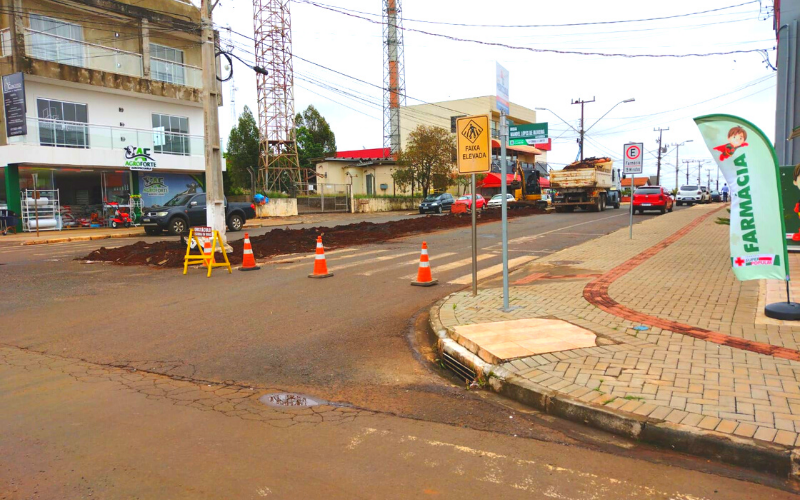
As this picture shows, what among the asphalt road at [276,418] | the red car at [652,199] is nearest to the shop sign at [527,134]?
the asphalt road at [276,418]

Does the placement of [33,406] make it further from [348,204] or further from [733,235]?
[348,204]

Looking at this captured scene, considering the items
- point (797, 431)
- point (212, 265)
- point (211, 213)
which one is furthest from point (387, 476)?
point (211, 213)

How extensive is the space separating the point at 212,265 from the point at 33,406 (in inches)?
307

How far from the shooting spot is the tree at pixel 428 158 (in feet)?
150

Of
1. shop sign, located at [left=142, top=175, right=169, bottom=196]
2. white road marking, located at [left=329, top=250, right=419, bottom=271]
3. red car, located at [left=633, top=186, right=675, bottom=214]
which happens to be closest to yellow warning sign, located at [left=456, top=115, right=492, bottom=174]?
white road marking, located at [left=329, top=250, right=419, bottom=271]

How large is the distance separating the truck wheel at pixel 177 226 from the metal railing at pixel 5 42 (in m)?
11.7

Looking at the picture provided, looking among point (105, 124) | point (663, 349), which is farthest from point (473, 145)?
point (105, 124)

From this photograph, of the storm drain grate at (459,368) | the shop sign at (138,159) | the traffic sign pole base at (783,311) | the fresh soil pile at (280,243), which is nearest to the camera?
the storm drain grate at (459,368)

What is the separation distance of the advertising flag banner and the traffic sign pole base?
43 centimetres

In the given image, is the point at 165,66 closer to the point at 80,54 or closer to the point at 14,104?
the point at 80,54

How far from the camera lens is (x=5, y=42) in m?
Result: 25.4

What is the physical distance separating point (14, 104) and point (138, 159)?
5908 millimetres

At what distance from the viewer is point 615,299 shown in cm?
845

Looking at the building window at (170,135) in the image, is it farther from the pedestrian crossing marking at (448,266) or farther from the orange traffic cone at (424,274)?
the orange traffic cone at (424,274)
